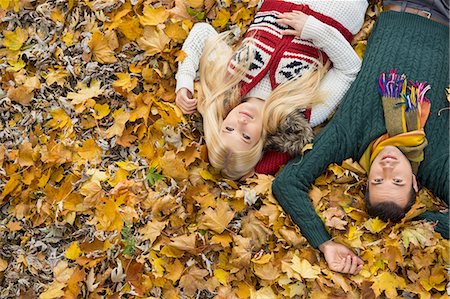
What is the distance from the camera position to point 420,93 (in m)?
3.58

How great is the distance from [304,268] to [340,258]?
8.7 inches

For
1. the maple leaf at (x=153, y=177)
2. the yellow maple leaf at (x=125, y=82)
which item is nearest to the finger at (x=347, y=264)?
the maple leaf at (x=153, y=177)

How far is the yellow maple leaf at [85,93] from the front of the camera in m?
3.73

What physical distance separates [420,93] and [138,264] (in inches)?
77.0

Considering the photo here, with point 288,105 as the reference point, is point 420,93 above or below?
above

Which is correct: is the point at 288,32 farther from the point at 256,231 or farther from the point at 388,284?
the point at 388,284

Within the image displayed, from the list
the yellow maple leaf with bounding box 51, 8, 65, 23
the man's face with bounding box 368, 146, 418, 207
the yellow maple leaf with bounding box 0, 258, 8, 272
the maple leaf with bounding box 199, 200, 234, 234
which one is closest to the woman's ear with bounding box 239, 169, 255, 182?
the maple leaf with bounding box 199, 200, 234, 234

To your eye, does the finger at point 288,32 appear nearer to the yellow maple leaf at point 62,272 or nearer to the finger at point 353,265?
the finger at point 353,265

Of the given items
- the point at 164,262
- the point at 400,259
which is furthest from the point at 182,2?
the point at 400,259

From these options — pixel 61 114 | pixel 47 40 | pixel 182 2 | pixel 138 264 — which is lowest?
pixel 138 264

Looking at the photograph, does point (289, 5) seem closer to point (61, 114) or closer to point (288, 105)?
point (288, 105)

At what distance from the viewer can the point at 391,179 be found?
3305 millimetres

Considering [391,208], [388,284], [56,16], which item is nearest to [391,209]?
[391,208]

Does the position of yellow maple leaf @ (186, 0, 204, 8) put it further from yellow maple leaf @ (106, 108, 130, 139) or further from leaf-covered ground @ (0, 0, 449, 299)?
yellow maple leaf @ (106, 108, 130, 139)
